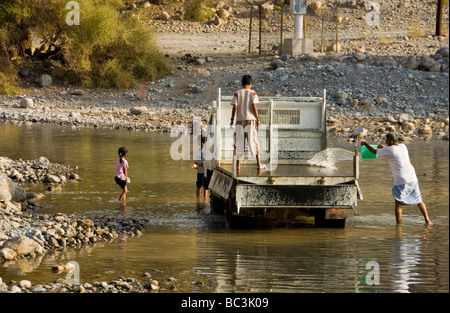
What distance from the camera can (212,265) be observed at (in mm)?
9562

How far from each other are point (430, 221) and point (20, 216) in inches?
228

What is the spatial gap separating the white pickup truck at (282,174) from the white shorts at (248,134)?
0.99 feet

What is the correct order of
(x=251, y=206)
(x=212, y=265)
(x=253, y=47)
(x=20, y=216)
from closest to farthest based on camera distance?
(x=212, y=265), (x=251, y=206), (x=20, y=216), (x=253, y=47)

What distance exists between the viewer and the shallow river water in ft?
29.0

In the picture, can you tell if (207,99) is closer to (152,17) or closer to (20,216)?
(152,17)

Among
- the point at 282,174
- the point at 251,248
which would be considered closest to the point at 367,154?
the point at 282,174

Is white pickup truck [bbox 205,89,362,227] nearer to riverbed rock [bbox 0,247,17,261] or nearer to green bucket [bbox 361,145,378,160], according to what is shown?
green bucket [bbox 361,145,378,160]

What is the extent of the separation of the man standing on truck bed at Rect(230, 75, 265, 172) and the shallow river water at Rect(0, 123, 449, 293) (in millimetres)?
1189

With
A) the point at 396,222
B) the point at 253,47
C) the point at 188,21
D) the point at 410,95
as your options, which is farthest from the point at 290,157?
the point at 188,21

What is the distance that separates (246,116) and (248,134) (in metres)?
0.26

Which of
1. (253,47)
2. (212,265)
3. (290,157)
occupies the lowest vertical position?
(212,265)

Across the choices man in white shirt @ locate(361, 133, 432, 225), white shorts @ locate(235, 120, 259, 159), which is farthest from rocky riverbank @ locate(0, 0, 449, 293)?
white shorts @ locate(235, 120, 259, 159)

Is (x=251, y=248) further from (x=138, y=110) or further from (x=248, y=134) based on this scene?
(x=138, y=110)

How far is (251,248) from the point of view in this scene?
10.4 metres
